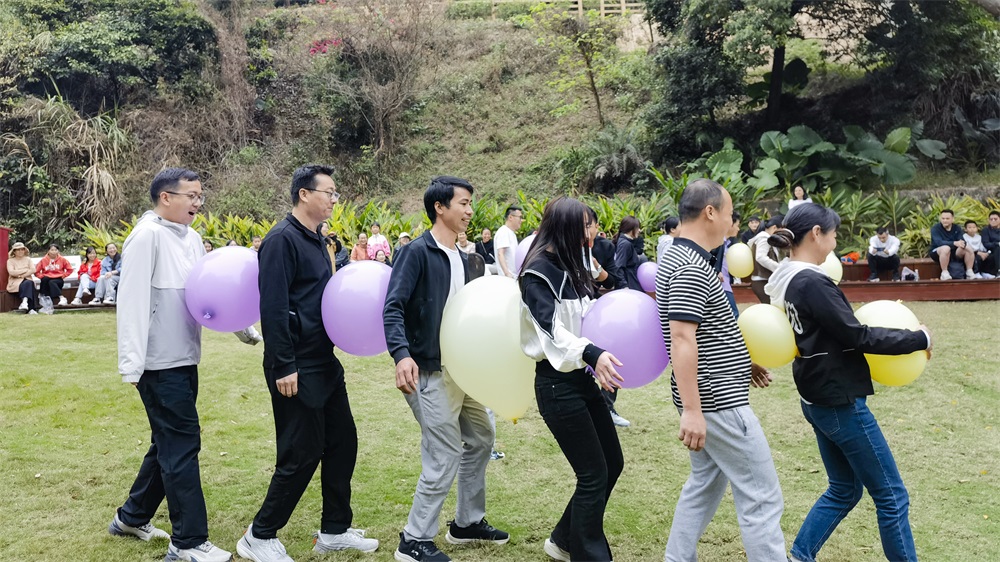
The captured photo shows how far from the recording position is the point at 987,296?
42.1 feet

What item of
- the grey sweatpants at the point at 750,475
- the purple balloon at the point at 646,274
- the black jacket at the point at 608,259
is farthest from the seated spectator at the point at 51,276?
the grey sweatpants at the point at 750,475

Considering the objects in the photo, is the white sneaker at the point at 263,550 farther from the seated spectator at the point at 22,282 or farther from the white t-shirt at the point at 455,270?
the seated spectator at the point at 22,282

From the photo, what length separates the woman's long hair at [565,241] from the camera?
3580 mm

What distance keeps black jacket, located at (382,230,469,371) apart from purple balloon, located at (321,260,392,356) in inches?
5.1

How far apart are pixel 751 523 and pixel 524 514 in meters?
1.83

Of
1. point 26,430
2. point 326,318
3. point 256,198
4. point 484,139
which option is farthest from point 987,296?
point 256,198

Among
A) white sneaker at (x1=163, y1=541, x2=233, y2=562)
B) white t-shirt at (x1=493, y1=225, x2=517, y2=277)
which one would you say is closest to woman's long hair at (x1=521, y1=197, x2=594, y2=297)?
white sneaker at (x1=163, y1=541, x2=233, y2=562)

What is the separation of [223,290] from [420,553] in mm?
1619

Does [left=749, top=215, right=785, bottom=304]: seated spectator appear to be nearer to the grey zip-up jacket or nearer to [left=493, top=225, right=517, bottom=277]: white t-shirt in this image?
[left=493, top=225, right=517, bottom=277]: white t-shirt

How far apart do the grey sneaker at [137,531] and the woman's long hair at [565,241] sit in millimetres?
2504

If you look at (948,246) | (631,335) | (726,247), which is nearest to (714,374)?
(631,335)

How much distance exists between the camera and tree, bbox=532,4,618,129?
83.8ft

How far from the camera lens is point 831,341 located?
11.3 ft

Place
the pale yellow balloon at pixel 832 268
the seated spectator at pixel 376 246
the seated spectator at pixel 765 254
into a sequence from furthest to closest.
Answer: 1. the seated spectator at pixel 376 246
2. the seated spectator at pixel 765 254
3. the pale yellow balloon at pixel 832 268
